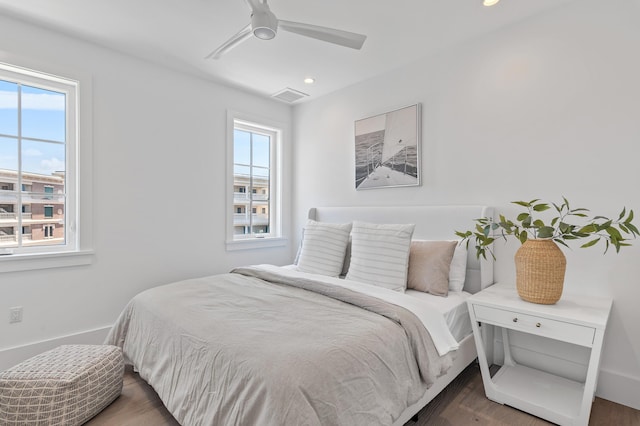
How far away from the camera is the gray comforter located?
113cm

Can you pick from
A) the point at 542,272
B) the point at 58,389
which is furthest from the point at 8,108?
the point at 542,272

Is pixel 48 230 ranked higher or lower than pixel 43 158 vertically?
lower

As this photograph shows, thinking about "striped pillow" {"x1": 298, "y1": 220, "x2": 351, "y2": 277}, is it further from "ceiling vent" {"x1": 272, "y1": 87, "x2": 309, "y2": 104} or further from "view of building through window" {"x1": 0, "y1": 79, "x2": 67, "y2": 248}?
"view of building through window" {"x1": 0, "y1": 79, "x2": 67, "y2": 248}

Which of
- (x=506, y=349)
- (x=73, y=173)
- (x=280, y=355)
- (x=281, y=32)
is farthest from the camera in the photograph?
(x=73, y=173)

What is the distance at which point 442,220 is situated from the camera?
104 inches

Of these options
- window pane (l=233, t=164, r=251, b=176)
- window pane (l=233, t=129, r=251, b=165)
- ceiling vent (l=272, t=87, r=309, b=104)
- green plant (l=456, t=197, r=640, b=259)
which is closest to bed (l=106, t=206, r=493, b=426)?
green plant (l=456, t=197, r=640, b=259)

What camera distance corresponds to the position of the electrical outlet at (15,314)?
7.43 ft

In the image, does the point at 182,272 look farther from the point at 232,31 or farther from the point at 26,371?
the point at 232,31

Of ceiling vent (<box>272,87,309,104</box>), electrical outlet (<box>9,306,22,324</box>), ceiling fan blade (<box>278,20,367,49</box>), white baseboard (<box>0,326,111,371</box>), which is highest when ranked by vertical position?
ceiling vent (<box>272,87,309,104</box>)

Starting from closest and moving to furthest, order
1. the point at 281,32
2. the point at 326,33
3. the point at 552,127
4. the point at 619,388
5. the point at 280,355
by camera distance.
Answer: the point at 280,355
the point at 326,33
the point at 619,388
the point at 552,127
the point at 281,32

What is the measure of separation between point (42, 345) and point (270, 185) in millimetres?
2594

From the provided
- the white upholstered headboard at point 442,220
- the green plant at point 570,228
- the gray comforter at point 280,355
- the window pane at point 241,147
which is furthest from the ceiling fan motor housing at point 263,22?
the window pane at point 241,147

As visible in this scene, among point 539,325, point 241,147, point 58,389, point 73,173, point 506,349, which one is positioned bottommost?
point 506,349

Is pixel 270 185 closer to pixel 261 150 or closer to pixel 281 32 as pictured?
pixel 261 150
